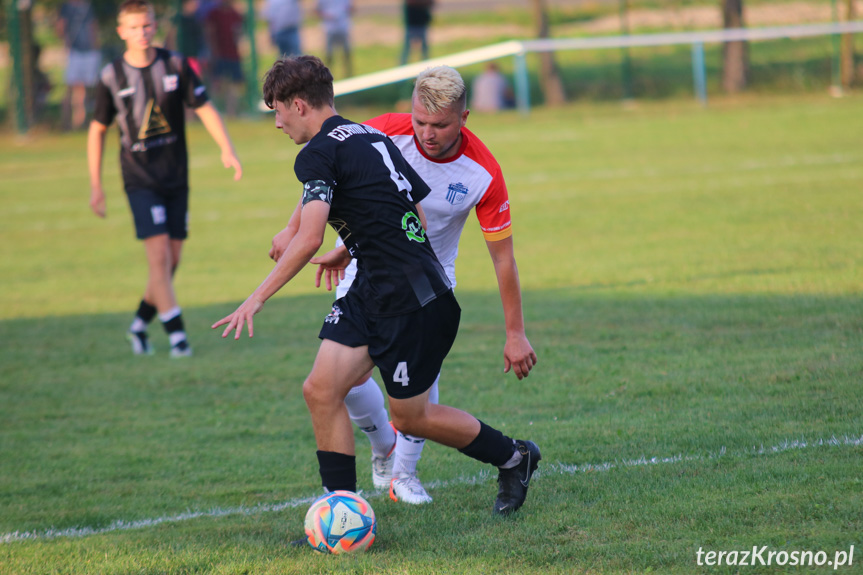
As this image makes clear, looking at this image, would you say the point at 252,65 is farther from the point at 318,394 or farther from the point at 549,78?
the point at 318,394

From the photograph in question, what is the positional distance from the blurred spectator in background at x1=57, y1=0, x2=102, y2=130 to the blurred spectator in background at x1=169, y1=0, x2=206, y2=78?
1740mm

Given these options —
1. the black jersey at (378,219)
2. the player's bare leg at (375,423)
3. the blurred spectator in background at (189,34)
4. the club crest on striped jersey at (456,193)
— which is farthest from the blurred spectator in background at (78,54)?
the black jersey at (378,219)

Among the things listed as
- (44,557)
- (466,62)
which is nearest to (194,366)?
(44,557)

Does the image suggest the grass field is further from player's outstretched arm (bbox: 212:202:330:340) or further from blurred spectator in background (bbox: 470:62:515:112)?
blurred spectator in background (bbox: 470:62:515:112)

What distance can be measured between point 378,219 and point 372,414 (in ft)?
3.77

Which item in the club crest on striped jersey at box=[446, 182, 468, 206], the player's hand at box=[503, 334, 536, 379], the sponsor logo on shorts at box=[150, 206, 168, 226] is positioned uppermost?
the club crest on striped jersey at box=[446, 182, 468, 206]

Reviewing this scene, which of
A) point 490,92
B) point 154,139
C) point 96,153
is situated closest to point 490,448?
point 154,139

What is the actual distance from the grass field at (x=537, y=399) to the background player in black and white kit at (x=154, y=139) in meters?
0.65

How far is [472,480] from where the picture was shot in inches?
186

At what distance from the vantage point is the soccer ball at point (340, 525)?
12.5ft

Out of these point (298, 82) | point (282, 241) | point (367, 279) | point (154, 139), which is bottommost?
point (367, 279)

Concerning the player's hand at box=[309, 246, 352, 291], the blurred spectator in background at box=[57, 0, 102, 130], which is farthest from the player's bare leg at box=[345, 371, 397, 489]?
the blurred spectator in background at box=[57, 0, 102, 130]

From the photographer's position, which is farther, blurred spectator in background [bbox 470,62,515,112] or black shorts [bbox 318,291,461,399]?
blurred spectator in background [bbox 470,62,515,112]

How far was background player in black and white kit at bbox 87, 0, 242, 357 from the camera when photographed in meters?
7.63
